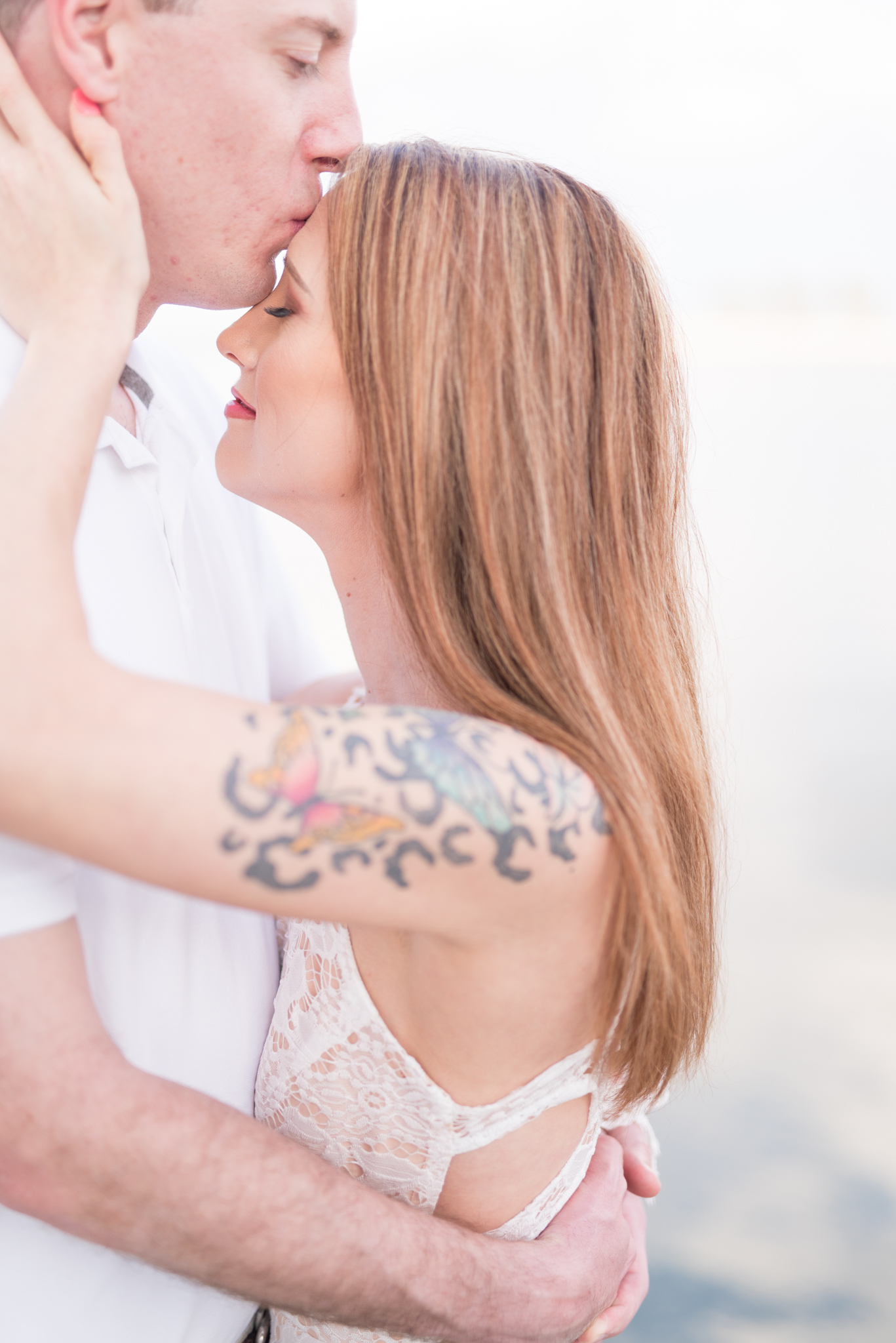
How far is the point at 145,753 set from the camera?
31.6 inches

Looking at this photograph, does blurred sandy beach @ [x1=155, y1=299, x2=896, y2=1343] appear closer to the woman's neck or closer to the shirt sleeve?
the woman's neck

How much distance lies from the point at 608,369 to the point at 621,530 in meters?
0.19

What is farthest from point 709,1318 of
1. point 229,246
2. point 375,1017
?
point 229,246

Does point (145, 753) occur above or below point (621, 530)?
below

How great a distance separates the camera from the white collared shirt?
99 centimetres

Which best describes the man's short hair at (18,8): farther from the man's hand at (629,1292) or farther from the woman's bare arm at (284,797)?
the man's hand at (629,1292)

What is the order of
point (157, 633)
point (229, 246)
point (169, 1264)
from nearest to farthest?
point (169, 1264), point (157, 633), point (229, 246)

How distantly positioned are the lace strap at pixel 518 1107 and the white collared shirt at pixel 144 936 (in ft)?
0.84

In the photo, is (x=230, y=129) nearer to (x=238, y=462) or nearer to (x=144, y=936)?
(x=238, y=462)

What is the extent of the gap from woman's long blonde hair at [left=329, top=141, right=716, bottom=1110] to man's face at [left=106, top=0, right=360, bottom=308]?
0.25ft

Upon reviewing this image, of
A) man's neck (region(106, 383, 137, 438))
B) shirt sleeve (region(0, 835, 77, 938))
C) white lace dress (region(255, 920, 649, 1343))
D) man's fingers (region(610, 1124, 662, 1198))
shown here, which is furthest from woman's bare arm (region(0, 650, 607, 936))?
man's fingers (region(610, 1124, 662, 1198))

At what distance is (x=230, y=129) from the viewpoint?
1169mm

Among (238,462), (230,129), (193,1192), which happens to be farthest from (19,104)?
(193,1192)

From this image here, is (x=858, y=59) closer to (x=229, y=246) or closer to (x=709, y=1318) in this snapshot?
(x=229, y=246)
